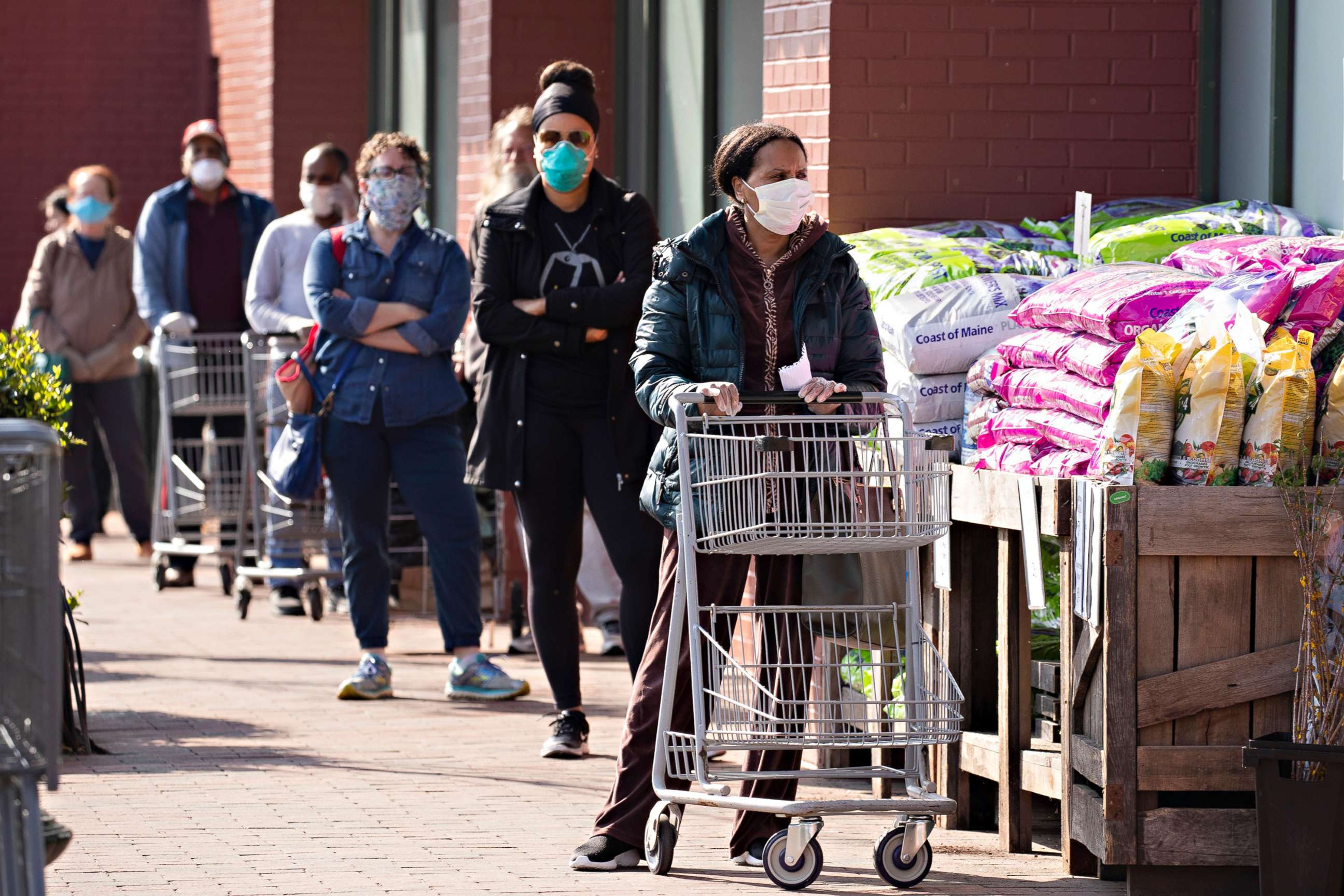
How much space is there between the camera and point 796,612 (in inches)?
216

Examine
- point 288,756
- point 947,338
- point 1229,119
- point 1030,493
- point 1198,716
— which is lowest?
point 288,756

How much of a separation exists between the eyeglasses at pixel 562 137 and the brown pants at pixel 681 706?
1.91 m

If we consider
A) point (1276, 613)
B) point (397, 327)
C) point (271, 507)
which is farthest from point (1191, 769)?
point (271, 507)

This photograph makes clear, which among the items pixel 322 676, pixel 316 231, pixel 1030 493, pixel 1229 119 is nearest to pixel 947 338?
pixel 1030 493

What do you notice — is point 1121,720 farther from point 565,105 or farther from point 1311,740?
point 565,105

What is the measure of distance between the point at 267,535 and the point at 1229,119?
519 centimetres

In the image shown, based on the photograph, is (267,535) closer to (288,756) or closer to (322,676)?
(322,676)

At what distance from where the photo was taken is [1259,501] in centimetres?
507

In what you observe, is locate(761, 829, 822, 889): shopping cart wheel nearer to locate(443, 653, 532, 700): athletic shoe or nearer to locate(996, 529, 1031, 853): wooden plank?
locate(996, 529, 1031, 853): wooden plank

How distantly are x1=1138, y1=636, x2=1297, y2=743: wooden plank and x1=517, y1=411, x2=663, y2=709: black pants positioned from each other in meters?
2.11

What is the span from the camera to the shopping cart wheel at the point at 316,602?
10.5 metres

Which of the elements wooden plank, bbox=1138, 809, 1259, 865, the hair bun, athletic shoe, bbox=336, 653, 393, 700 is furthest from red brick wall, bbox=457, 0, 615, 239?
wooden plank, bbox=1138, 809, 1259, 865

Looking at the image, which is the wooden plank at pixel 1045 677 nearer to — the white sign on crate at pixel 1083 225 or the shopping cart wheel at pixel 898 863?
the shopping cart wheel at pixel 898 863

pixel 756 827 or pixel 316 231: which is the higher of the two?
pixel 316 231
